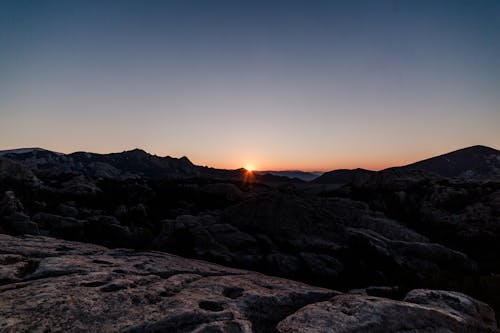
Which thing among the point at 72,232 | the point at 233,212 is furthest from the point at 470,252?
the point at 72,232

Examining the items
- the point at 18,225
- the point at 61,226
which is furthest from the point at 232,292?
the point at 61,226

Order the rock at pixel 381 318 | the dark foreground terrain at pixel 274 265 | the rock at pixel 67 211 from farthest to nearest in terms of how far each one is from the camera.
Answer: the rock at pixel 67 211
the dark foreground terrain at pixel 274 265
the rock at pixel 381 318

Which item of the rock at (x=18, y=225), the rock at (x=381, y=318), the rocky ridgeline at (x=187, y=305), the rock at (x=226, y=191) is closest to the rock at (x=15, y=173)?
the rock at (x=226, y=191)

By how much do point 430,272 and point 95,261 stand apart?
19.5 metres

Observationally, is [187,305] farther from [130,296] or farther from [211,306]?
[130,296]

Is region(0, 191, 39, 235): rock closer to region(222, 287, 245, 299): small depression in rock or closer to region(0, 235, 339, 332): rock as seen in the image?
region(0, 235, 339, 332): rock

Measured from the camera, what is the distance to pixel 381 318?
23.3 ft

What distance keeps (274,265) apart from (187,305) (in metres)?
14.1

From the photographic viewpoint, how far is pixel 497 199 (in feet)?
112

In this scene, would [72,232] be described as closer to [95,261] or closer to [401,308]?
[95,261]

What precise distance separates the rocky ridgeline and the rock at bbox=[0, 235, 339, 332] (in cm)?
2

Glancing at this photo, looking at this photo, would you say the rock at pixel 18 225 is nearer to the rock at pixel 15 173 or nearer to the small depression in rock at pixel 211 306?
the small depression in rock at pixel 211 306

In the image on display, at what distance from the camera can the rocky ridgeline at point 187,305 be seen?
6645mm

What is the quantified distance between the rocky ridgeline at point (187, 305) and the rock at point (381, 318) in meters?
0.02
